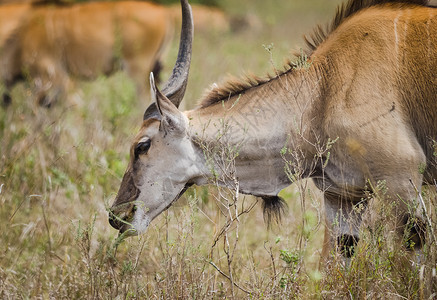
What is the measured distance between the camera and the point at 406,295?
9.78 feet

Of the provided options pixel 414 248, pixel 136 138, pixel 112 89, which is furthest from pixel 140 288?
pixel 112 89

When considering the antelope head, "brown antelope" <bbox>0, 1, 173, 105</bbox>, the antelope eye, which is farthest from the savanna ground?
"brown antelope" <bbox>0, 1, 173, 105</bbox>

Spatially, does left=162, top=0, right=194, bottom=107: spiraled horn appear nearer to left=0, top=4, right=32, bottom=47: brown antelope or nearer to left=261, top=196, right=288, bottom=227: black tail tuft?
left=261, top=196, right=288, bottom=227: black tail tuft

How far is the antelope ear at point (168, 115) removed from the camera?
3273mm

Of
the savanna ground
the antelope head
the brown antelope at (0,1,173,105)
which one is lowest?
the brown antelope at (0,1,173,105)

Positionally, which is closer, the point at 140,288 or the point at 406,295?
the point at 406,295

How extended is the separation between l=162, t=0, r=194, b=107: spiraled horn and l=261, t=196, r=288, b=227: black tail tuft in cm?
71

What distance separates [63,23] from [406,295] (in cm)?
631

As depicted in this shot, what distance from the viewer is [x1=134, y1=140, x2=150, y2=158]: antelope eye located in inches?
136

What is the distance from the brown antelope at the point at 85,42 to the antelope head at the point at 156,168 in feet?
14.2

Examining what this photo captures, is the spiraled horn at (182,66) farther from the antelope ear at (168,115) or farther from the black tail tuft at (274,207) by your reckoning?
the black tail tuft at (274,207)

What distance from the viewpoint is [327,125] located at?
321 centimetres

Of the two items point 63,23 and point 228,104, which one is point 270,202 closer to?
point 228,104

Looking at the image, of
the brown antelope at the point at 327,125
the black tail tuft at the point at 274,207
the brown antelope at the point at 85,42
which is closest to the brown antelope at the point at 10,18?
the brown antelope at the point at 85,42
